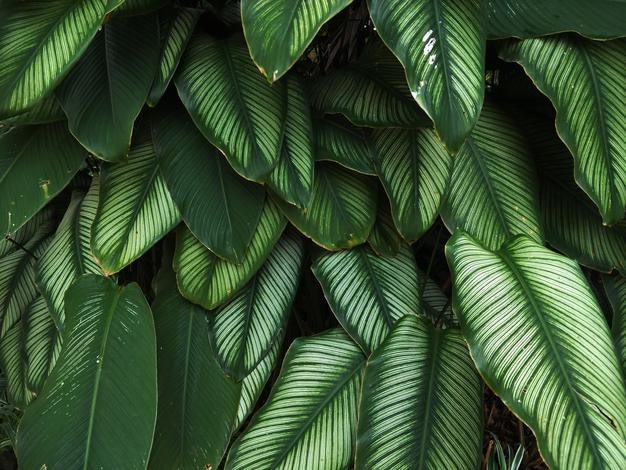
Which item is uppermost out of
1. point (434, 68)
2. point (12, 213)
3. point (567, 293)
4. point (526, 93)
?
point (434, 68)

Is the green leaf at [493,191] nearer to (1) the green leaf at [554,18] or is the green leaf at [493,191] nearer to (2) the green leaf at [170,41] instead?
(1) the green leaf at [554,18]

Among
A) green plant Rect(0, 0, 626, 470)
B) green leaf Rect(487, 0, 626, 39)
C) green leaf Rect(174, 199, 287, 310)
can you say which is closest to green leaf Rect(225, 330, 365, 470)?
green plant Rect(0, 0, 626, 470)

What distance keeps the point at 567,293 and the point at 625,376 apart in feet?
0.81

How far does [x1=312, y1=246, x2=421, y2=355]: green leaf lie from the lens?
Answer: 131 centimetres

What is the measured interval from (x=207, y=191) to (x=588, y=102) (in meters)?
0.72

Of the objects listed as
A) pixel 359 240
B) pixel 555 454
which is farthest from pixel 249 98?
pixel 555 454

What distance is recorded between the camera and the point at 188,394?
129cm

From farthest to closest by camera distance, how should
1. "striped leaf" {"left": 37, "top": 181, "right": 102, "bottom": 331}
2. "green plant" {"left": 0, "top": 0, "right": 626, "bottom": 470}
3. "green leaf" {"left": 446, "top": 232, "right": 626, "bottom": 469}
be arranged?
"striped leaf" {"left": 37, "top": 181, "right": 102, "bottom": 331} → "green plant" {"left": 0, "top": 0, "right": 626, "bottom": 470} → "green leaf" {"left": 446, "top": 232, "right": 626, "bottom": 469}

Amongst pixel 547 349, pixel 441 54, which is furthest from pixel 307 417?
pixel 441 54

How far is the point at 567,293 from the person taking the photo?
1.10 metres

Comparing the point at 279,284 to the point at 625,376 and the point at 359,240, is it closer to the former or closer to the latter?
the point at 359,240

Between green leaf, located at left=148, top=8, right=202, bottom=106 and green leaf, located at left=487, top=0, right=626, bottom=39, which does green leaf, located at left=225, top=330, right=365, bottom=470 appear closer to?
green leaf, located at left=148, top=8, right=202, bottom=106

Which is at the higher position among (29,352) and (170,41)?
(170,41)

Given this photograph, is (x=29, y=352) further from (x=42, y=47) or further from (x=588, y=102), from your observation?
(x=588, y=102)
